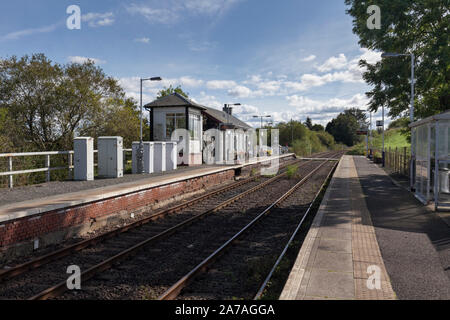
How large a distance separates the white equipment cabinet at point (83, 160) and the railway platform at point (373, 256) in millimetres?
8852

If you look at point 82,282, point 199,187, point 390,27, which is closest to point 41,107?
Result: point 199,187

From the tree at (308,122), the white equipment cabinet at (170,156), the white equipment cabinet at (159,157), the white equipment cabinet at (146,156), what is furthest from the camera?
the tree at (308,122)

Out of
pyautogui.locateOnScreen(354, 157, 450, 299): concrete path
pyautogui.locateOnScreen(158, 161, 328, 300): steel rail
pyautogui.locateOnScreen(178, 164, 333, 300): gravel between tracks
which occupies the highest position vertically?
pyautogui.locateOnScreen(354, 157, 450, 299): concrete path

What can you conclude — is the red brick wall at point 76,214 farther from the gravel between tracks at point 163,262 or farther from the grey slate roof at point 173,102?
the grey slate roof at point 173,102

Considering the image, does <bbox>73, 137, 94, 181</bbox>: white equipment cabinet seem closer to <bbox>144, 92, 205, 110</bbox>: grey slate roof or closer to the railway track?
the railway track

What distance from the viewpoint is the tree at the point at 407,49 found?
1455 cm

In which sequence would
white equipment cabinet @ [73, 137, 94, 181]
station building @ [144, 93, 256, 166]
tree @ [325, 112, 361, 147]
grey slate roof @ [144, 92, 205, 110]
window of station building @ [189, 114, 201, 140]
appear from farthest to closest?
tree @ [325, 112, 361, 147], window of station building @ [189, 114, 201, 140], grey slate roof @ [144, 92, 205, 110], station building @ [144, 93, 256, 166], white equipment cabinet @ [73, 137, 94, 181]

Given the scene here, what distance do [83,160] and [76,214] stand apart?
5.29 metres

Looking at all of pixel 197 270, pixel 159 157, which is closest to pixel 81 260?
pixel 197 270

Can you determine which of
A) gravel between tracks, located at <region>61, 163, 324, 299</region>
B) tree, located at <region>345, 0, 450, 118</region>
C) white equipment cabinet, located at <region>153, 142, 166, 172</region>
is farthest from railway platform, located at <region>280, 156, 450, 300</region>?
white equipment cabinet, located at <region>153, 142, 166, 172</region>

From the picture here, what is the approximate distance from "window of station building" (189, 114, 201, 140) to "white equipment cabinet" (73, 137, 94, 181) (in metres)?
11.1

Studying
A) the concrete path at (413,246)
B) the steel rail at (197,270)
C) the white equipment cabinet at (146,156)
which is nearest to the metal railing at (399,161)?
the concrete path at (413,246)

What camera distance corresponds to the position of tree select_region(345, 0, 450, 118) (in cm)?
1455

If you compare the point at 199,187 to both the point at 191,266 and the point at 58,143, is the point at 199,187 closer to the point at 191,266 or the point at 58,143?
the point at 191,266
